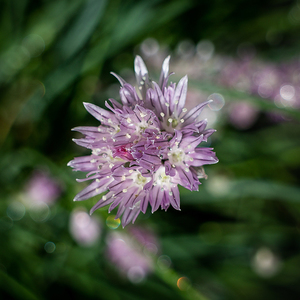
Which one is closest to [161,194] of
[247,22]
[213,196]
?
[213,196]

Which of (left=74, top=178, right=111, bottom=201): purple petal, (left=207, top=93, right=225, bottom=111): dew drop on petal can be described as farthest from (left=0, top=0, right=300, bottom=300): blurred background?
(left=74, top=178, right=111, bottom=201): purple petal

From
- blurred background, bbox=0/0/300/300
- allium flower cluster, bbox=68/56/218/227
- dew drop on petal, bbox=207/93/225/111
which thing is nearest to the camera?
allium flower cluster, bbox=68/56/218/227

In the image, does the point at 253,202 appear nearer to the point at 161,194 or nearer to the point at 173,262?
the point at 173,262

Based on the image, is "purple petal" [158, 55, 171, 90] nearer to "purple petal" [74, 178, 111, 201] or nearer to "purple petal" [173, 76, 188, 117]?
"purple petal" [173, 76, 188, 117]

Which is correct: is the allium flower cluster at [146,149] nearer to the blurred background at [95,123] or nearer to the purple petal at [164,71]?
the purple petal at [164,71]

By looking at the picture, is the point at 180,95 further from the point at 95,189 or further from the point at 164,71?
the point at 95,189

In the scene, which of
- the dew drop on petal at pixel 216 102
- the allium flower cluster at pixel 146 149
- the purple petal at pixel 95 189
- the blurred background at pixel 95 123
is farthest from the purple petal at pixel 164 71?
the dew drop on petal at pixel 216 102
